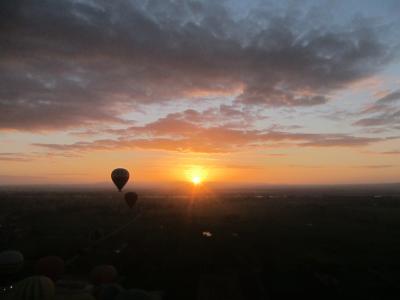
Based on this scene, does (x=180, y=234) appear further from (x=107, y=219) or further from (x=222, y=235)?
(x=107, y=219)

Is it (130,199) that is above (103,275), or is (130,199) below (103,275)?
above

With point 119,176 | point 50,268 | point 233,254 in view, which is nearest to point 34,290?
point 50,268

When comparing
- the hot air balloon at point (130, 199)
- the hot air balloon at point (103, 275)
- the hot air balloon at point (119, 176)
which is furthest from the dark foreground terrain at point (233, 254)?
the hot air balloon at point (119, 176)

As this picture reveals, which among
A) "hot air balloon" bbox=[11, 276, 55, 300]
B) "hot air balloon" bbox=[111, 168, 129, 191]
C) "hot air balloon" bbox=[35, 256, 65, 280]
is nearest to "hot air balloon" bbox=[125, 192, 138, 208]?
"hot air balloon" bbox=[111, 168, 129, 191]

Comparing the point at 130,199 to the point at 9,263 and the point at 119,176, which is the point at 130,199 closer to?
the point at 119,176

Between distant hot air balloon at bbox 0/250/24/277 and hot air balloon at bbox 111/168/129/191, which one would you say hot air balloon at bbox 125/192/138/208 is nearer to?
hot air balloon at bbox 111/168/129/191

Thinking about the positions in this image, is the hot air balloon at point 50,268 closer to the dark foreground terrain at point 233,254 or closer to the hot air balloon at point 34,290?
the dark foreground terrain at point 233,254

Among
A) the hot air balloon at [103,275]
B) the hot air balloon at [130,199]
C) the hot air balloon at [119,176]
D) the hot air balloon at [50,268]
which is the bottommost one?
the hot air balloon at [103,275]

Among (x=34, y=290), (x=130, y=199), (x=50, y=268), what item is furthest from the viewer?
(x=130, y=199)

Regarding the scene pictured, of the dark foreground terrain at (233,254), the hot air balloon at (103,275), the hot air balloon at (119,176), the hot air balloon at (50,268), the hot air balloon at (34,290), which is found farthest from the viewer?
the hot air balloon at (119,176)
